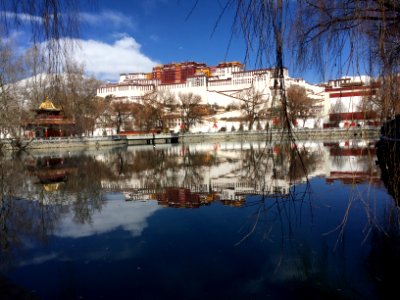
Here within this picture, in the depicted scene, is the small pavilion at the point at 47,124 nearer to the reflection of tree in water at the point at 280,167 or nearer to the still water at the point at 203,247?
the reflection of tree in water at the point at 280,167

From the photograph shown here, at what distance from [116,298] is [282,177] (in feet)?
21.7

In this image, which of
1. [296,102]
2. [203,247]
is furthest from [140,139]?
[296,102]

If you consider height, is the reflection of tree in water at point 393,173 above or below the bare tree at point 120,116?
below

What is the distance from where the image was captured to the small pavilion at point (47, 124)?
106 ft

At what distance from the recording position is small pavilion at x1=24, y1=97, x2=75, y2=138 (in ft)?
106

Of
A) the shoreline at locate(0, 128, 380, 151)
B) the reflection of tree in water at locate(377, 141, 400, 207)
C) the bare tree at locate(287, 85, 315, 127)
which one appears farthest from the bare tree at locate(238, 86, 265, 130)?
the shoreline at locate(0, 128, 380, 151)

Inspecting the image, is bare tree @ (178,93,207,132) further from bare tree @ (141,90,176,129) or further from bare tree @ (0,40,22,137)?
bare tree @ (0,40,22,137)

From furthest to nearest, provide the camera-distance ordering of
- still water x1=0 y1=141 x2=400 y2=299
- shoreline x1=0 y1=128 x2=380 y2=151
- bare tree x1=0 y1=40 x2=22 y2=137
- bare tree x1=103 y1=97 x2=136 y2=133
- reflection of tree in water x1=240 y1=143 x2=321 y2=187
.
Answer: bare tree x1=103 y1=97 x2=136 y2=133, shoreline x1=0 y1=128 x2=380 y2=151, bare tree x1=0 y1=40 x2=22 y2=137, still water x1=0 y1=141 x2=400 y2=299, reflection of tree in water x1=240 y1=143 x2=321 y2=187

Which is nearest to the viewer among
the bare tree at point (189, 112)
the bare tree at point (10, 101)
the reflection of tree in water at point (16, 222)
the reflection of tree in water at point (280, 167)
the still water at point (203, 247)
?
the reflection of tree in water at point (280, 167)

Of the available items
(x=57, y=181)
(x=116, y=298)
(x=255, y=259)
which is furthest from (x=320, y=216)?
(x=57, y=181)

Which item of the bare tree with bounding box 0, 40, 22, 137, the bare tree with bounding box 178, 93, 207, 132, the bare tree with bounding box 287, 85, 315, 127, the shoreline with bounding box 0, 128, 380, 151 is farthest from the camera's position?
the bare tree with bounding box 178, 93, 207, 132

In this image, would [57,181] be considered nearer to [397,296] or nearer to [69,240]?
[69,240]

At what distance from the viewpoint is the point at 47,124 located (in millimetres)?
33188

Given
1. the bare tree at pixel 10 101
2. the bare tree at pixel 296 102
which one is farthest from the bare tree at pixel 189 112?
the bare tree at pixel 296 102
